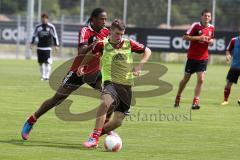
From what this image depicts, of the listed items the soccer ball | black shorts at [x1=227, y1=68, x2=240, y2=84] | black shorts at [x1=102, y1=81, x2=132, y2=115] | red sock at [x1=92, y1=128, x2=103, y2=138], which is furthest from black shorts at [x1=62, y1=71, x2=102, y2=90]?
black shorts at [x1=227, y1=68, x2=240, y2=84]

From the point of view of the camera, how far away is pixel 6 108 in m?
17.8

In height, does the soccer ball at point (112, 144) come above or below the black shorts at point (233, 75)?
above

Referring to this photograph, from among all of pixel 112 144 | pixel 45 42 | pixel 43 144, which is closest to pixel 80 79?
pixel 43 144

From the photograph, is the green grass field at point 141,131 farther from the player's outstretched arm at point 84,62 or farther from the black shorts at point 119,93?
the player's outstretched arm at point 84,62

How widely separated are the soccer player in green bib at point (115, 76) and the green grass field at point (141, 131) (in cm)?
39

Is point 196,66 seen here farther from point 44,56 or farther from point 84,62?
point 44,56

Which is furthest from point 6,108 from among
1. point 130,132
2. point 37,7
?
point 37,7

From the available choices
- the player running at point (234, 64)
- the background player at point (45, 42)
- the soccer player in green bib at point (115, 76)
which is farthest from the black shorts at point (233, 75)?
the soccer player in green bib at point (115, 76)

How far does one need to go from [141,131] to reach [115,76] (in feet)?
8.05

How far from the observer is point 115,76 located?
12156mm

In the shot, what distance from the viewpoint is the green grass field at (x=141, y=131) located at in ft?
37.7

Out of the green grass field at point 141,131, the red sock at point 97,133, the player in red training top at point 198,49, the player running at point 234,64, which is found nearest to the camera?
the green grass field at point 141,131

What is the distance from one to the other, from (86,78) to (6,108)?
16.6 ft

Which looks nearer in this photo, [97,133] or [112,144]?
[112,144]
